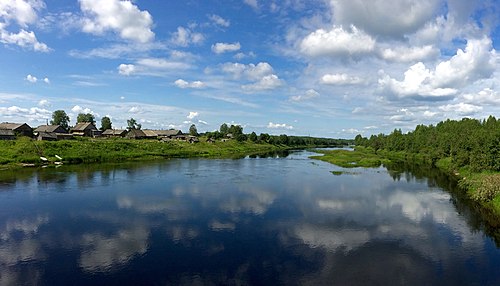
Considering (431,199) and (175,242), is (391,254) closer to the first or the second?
(175,242)

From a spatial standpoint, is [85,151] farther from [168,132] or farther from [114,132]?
[168,132]

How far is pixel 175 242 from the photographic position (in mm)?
25125

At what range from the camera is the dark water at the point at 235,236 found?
20.0m

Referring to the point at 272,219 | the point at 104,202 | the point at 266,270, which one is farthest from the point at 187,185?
the point at 266,270

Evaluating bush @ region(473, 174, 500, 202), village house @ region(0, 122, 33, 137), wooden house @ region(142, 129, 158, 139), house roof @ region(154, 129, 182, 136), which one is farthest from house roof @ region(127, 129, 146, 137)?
bush @ region(473, 174, 500, 202)

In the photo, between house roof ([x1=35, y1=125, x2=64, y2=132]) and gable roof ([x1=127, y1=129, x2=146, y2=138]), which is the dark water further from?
gable roof ([x1=127, y1=129, x2=146, y2=138])

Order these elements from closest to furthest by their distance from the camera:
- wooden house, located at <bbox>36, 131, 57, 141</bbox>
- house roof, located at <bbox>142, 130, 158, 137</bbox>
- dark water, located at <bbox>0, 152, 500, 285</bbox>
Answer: dark water, located at <bbox>0, 152, 500, 285</bbox>, wooden house, located at <bbox>36, 131, 57, 141</bbox>, house roof, located at <bbox>142, 130, 158, 137</bbox>

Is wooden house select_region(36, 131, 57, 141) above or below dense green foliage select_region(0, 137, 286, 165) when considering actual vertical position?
above

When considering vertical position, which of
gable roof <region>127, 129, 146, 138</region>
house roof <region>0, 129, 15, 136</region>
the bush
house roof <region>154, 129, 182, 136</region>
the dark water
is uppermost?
house roof <region>154, 129, 182, 136</region>

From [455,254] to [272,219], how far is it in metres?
15.0

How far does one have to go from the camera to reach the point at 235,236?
26.8 m

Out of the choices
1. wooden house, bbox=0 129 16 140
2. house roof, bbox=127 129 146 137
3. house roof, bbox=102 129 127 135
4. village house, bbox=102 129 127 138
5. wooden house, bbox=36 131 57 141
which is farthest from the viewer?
house roof, bbox=102 129 127 135

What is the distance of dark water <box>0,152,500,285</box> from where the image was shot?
20.0m

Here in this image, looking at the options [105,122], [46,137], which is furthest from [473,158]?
[105,122]
